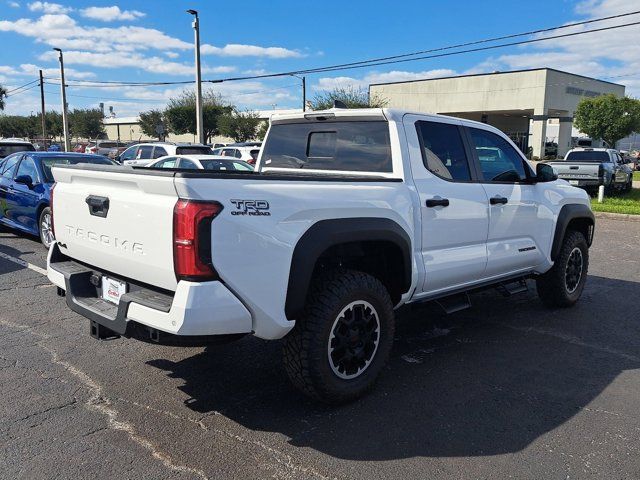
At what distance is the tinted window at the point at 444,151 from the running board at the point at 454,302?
0.99 meters

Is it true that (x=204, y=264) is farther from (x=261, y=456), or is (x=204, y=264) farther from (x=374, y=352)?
(x=374, y=352)

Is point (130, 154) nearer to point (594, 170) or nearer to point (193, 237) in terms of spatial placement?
point (594, 170)

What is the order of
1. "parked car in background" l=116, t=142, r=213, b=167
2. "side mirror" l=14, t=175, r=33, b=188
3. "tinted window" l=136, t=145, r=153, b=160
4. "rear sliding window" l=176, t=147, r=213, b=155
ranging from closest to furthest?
"side mirror" l=14, t=175, r=33, b=188
"rear sliding window" l=176, t=147, r=213, b=155
"parked car in background" l=116, t=142, r=213, b=167
"tinted window" l=136, t=145, r=153, b=160

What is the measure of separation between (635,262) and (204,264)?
8285mm

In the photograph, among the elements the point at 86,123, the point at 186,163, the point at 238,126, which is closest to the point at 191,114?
the point at 238,126

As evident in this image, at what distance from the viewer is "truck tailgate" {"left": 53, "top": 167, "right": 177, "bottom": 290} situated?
2951 mm

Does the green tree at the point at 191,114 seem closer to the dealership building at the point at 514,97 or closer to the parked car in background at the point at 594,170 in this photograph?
the dealership building at the point at 514,97

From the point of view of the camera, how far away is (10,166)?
962 cm

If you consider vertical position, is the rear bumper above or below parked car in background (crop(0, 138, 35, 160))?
below

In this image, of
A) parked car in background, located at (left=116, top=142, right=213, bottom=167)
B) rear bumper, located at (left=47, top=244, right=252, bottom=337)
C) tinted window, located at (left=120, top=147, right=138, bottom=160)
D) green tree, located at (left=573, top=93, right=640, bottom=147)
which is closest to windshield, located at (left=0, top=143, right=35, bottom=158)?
parked car in background, located at (left=116, top=142, right=213, bottom=167)

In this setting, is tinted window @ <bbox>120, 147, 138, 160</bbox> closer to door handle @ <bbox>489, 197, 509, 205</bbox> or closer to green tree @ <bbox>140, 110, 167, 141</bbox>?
door handle @ <bbox>489, 197, 509, 205</bbox>

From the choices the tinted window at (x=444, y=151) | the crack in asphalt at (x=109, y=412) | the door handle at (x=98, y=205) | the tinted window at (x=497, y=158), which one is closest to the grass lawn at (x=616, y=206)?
the tinted window at (x=497, y=158)

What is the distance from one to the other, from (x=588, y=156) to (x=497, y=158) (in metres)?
17.4

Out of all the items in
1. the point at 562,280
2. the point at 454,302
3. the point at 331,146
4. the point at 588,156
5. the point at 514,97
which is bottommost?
the point at 562,280
